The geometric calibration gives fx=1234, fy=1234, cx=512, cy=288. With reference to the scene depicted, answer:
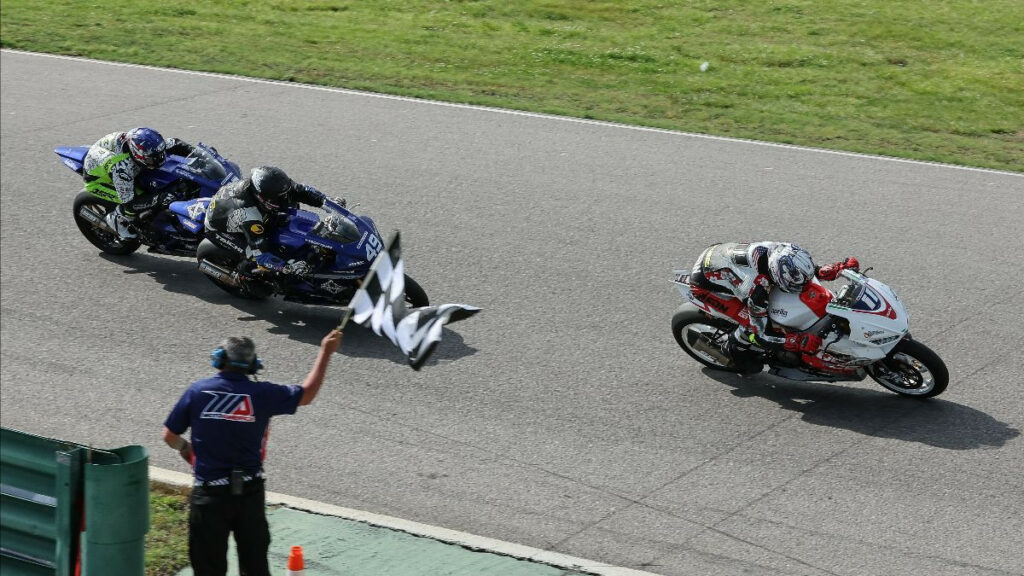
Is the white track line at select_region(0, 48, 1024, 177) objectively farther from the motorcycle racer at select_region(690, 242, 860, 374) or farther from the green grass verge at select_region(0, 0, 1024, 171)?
the motorcycle racer at select_region(690, 242, 860, 374)

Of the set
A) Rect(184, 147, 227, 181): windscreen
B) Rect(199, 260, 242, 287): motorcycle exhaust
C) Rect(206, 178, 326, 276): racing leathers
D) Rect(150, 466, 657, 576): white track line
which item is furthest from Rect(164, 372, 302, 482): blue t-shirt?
Rect(184, 147, 227, 181): windscreen

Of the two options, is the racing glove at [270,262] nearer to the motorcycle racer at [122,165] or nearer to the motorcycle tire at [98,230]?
the motorcycle racer at [122,165]

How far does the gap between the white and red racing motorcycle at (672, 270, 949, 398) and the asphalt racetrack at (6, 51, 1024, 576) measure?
25cm

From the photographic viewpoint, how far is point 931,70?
65.6 feet

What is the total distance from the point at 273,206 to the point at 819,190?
7.01 m

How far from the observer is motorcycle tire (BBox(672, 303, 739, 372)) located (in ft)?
36.0

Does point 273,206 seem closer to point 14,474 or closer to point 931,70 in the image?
point 14,474

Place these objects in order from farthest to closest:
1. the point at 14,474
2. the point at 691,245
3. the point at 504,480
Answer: the point at 691,245, the point at 504,480, the point at 14,474

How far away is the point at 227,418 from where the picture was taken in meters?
7.05

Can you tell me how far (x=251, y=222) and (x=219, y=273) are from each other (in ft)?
2.88

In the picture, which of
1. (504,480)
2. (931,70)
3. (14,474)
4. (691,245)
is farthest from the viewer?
(931,70)

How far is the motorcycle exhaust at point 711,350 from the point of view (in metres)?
11.0

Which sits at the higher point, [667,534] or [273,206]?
[273,206]

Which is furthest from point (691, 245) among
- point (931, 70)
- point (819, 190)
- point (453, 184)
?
point (931, 70)
